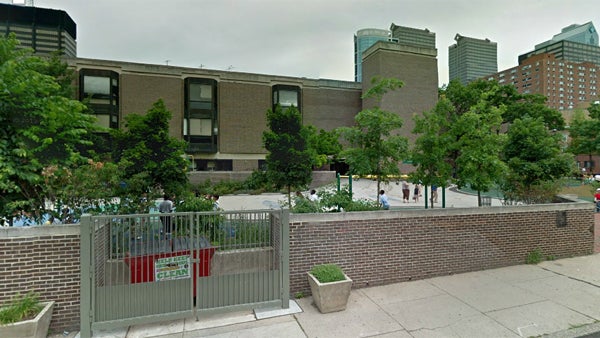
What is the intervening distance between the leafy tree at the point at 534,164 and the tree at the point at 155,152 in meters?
10.4

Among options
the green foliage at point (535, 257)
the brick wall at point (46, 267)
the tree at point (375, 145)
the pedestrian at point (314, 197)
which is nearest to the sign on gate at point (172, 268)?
the brick wall at point (46, 267)

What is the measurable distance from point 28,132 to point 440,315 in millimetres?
7710

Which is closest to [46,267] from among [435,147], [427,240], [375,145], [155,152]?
[155,152]

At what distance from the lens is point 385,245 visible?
6367mm

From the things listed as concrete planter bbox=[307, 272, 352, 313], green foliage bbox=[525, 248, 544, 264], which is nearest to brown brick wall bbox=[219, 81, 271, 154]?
green foliage bbox=[525, 248, 544, 264]

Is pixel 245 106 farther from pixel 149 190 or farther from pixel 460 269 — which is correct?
pixel 460 269

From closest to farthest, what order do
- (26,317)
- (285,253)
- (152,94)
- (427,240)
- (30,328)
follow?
1. (30,328)
2. (26,317)
3. (285,253)
4. (427,240)
5. (152,94)

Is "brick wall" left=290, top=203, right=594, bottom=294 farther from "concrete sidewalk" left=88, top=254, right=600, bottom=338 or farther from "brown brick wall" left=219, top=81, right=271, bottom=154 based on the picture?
"brown brick wall" left=219, top=81, right=271, bottom=154

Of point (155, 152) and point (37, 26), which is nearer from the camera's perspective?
point (155, 152)

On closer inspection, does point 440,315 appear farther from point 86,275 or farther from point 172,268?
point 86,275

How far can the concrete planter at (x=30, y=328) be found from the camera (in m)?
3.81

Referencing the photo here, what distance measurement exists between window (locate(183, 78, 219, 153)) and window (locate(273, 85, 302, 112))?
880 centimetres

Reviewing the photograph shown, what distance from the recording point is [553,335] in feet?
14.4

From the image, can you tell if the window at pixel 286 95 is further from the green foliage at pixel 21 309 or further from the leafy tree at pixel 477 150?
the green foliage at pixel 21 309
